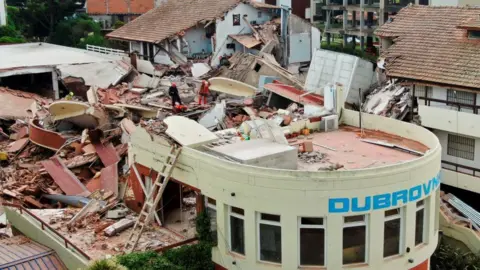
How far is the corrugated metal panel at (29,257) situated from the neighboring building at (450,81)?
60.8 ft

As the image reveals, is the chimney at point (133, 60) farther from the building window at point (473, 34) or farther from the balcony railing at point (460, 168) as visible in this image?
the balcony railing at point (460, 168)

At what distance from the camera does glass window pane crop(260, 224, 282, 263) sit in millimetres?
19344

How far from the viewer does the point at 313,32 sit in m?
54.6

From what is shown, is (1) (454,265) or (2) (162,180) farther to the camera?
(1) (454,265)

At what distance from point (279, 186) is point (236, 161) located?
1.79 meters

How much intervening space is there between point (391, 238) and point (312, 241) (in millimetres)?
2494

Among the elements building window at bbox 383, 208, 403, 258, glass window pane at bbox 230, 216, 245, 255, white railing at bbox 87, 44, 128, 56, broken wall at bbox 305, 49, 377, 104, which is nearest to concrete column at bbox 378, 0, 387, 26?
white railing at bbox 87, 44, 128, 56

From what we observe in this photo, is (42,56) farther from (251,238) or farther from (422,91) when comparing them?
(251,238)

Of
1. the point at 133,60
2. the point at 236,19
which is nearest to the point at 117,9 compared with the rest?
the point at 133,60

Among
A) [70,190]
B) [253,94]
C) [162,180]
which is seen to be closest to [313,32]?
[253,94]

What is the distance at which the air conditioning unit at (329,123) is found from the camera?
25.7 metres

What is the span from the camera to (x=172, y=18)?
5509cm

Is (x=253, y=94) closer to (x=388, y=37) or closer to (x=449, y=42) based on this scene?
(x=388, y=37)

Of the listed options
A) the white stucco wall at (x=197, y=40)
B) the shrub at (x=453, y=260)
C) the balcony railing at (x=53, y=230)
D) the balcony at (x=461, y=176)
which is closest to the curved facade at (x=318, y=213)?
the balcony railing at (x=53, y=230)
